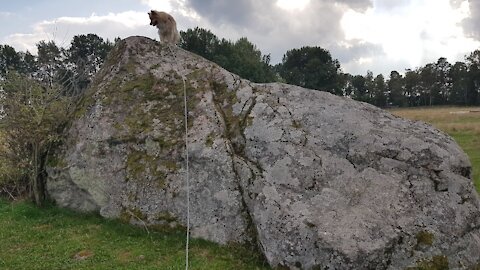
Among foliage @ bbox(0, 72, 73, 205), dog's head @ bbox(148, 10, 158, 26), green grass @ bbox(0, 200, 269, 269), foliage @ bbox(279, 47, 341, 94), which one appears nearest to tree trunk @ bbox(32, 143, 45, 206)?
foliage @ bbox(0, 72, 73, 205)

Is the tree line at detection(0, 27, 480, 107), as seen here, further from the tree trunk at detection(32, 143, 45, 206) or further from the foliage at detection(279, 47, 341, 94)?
the tree trunk at detection(32, 143, 45, 206)

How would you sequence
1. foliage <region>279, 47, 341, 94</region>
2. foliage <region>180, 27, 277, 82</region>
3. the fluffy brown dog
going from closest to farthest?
the fluffy brown dog < foliage <region>180, 27, 277, 82</region> < foliage <region>279, 47, 341, 94</region>

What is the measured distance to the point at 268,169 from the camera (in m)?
10.8

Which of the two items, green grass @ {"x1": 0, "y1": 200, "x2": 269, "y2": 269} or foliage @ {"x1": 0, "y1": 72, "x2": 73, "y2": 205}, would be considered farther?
foliage @ {"x1": 0, "y1": 72, "x2": 73, "y2": 205}

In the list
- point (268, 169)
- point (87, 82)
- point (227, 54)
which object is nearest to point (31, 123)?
point (268, 169)

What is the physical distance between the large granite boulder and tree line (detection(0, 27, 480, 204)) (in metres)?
1.21

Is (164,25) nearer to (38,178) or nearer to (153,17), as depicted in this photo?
(153,17)

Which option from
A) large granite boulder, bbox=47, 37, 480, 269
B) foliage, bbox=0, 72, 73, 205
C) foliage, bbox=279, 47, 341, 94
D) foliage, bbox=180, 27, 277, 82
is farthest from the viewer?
foliage, bbox=279, 47, 341, 94

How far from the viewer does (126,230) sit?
11641mm

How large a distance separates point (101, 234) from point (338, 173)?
599 centimetres

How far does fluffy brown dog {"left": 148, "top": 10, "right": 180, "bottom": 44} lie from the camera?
15.4m

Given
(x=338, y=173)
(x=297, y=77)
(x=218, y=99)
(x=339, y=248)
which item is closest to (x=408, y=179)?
(x=338, y=173)

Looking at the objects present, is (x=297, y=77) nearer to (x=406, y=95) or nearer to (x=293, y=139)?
(x=406, y=95)

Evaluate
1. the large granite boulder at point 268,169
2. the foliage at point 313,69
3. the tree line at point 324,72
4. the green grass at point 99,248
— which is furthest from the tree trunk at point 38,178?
the foliage at point 313,69
